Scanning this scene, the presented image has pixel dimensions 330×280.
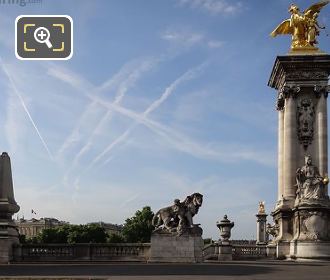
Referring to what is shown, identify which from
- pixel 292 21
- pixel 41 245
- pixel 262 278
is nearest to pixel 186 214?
pixel 41 245

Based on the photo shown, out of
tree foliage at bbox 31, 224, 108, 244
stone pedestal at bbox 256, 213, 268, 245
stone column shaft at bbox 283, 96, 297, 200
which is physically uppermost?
stone column shaft at bbox 283, 96, 297, 200

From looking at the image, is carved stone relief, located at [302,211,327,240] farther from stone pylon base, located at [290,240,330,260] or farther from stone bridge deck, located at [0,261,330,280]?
stone bridge deck, located at [0,261,330,280]

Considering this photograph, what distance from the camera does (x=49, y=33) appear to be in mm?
20328

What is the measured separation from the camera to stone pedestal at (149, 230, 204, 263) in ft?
111

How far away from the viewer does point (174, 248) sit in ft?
111

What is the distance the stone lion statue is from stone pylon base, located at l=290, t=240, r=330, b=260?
12.4 meters

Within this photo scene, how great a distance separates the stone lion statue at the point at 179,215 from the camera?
34406 millimetres

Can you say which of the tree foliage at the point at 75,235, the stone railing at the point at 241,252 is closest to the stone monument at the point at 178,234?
the stone railing at the point at 241,252

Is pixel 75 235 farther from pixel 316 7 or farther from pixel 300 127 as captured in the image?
pixel 316 7

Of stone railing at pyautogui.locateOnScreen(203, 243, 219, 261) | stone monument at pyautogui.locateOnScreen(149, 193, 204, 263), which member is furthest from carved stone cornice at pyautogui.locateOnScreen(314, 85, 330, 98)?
stone monument at pyautogui.locateOnScreen(149, 193, 204, 263)

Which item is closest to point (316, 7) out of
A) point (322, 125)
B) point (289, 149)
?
point (322, 125)

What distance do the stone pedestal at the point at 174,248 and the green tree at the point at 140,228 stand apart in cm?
5920

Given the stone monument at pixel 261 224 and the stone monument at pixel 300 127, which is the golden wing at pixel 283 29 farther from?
the stone monument at pixel 261 224

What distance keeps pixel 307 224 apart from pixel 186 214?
13.6 m
